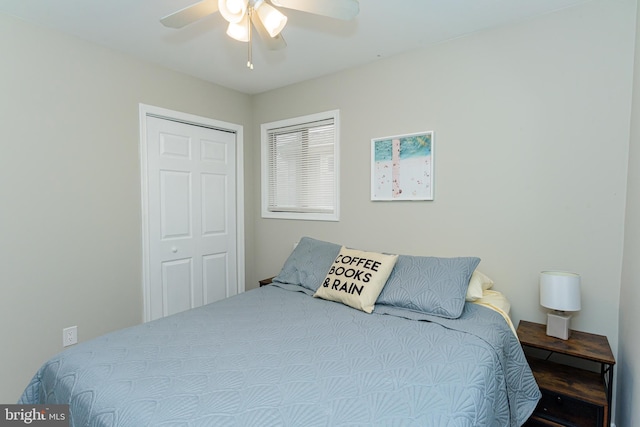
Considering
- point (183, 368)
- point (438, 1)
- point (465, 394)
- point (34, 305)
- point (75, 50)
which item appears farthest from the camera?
point (75, 50)

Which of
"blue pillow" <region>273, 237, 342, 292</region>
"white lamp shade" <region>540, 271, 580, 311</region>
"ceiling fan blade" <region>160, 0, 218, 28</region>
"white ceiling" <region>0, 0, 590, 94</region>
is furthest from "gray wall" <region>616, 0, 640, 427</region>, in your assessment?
"ceiling fan blade" <region>160, 0, 218, 28</region>

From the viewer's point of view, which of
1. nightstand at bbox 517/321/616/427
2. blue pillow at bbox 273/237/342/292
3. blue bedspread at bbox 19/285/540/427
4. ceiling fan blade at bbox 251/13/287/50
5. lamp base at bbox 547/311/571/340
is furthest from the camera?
blue pillow at bbox 273/237/342/292

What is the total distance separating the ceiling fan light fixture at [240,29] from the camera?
1.61 m

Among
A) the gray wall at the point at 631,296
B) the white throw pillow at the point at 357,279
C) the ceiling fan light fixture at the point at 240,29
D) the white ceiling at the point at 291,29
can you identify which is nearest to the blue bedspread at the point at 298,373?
the white throw pillow at the point at 357,279

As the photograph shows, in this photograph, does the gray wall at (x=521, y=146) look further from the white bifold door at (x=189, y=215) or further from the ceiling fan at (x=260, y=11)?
the white bifold door at (x=189, y=215)

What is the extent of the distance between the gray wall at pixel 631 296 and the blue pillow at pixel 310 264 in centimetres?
163

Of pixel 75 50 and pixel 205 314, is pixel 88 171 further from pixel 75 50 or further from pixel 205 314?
pixel 205 314

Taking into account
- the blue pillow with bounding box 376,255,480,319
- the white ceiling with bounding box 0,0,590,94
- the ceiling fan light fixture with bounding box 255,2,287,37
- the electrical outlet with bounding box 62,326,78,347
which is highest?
the white ceiling with bounding box 0,0,590,94

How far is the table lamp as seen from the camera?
1.77 meters

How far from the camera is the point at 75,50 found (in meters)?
2.30

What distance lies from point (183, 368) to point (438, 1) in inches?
89.8

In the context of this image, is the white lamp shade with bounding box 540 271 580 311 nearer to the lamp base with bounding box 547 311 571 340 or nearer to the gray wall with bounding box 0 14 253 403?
the lamp base with bounding box 547 311 571 340

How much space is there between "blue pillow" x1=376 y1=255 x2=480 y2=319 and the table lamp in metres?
0.38

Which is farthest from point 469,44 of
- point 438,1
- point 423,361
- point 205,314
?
point 205,314
